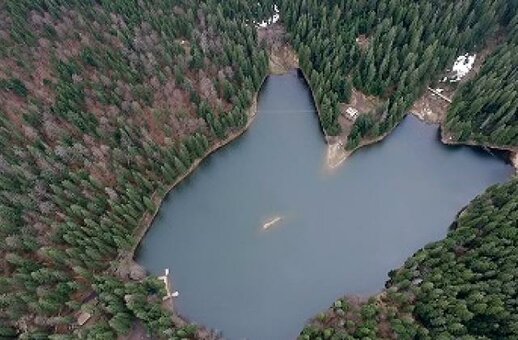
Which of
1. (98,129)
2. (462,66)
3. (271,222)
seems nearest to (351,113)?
(462,66)

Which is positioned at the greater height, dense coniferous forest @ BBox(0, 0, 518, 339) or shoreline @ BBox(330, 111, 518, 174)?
dense coniferous forest @ BBox(0, 0, 518, 339)

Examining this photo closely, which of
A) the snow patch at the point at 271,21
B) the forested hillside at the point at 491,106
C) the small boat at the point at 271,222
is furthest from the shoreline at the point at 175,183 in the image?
the forested hillside at the point at 491,106

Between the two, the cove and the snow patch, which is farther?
the snow patch

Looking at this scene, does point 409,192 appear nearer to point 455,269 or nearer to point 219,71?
point 455,269

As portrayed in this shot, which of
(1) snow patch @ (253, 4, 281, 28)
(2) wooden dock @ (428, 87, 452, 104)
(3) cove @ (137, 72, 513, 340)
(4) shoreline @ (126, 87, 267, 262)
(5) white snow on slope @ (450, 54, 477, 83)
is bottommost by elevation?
(3) cove @ (137, 72, 513, 340)

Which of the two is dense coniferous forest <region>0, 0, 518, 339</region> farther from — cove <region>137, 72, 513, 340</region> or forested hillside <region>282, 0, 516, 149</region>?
cove <region>137, 72, 513, 340</region>

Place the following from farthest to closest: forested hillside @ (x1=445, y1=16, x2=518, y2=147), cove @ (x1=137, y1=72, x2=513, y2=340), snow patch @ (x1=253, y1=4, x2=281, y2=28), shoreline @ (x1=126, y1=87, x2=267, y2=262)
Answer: snow patch @ (x1=253, y1=4, x2=281, y2=28), forested hillside @ (x1=445, y1=16, x2=518, y2=147), shoreline @ (x1=126, y1=87, x2=267, y2=262), cove @ (x1=137, y1=72, x2=513, y2=340)

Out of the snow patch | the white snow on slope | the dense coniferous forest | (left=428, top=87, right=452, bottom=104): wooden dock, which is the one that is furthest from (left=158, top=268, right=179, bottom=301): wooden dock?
the white snow on slope
